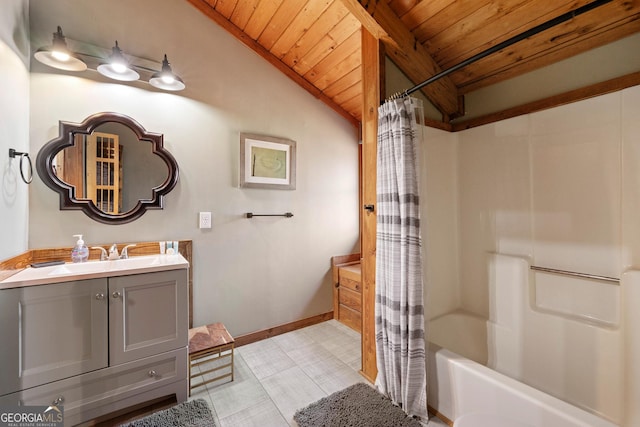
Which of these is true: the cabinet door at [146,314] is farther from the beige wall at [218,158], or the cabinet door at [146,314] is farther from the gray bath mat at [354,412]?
the gray bath mat at [354,412]

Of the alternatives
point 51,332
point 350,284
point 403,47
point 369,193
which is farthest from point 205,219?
point 403,47

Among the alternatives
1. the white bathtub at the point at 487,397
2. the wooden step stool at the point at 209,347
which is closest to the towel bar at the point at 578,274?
the white bathtub at the point at 487,397

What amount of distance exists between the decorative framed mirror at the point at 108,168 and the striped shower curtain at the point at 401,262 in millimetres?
1622

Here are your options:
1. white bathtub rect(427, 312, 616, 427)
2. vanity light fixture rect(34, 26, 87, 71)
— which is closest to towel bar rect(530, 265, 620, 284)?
white bathtub rect(427, 312, 616, 427)

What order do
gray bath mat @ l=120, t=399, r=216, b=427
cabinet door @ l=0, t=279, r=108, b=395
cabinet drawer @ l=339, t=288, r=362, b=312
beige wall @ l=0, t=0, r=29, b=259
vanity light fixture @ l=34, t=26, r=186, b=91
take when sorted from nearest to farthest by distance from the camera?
cabinet door @ l=0, t=279, r=108, b=395
beige wall @ l=0, t=0, r=29, b=259
gray bath mat @ l=120, t=399, r=216, b=427
vanity light fixture @ l=34, t=26, r=186, b=91
cabinet drawer @ l=339, t=288, r=362, b=312

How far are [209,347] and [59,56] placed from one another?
2056 millimetres

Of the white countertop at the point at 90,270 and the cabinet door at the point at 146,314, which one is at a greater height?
the white countertop at the point at 90,270

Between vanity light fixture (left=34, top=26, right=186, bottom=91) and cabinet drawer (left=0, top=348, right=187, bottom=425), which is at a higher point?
vanity light fixture (left=34, top=26, right=186, bottom=91)

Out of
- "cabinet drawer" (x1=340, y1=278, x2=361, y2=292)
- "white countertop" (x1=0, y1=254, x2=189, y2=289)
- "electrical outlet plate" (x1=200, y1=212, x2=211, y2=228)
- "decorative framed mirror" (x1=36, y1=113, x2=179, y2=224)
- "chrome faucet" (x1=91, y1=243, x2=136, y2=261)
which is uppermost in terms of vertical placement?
"decorative framed mirror" (x1=36, y1=113, x2=179, y2=224)

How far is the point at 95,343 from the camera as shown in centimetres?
144

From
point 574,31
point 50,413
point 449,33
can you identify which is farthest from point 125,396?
point 574,31

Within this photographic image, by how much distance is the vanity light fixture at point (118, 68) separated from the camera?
1731 millimetres

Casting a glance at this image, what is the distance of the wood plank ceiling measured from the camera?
1.53 m

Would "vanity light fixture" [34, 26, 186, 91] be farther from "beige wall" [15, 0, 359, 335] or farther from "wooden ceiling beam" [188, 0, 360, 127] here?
"wooden ceiling beam" [188, 0, 360, 127]
